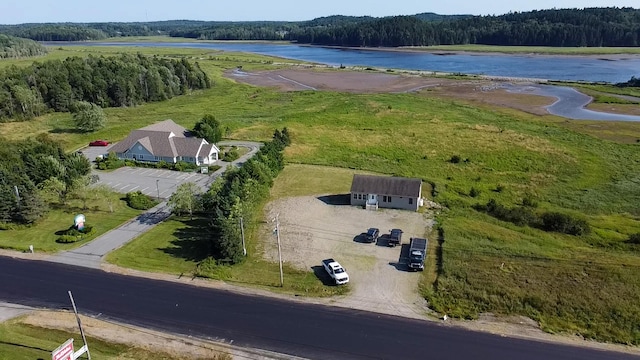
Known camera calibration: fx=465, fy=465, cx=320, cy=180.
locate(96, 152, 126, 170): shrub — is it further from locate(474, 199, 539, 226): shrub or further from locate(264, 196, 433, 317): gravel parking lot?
locate(474, 199, 539, 226): shrub

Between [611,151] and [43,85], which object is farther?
[43,85]

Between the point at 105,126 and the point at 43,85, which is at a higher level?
the point at 43,85

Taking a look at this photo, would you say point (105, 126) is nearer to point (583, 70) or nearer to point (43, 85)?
point (43, 85)

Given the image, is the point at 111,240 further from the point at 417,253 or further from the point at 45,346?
the point at 417,253

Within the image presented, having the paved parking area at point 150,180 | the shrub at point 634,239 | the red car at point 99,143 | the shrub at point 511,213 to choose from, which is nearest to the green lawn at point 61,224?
the paved parking area at point 150,180

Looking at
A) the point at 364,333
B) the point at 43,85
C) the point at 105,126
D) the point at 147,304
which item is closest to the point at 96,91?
the point at 43,85

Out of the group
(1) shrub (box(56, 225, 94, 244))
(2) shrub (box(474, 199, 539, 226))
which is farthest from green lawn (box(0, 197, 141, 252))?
(2) shrub (box(474, 199, 539, 226))
